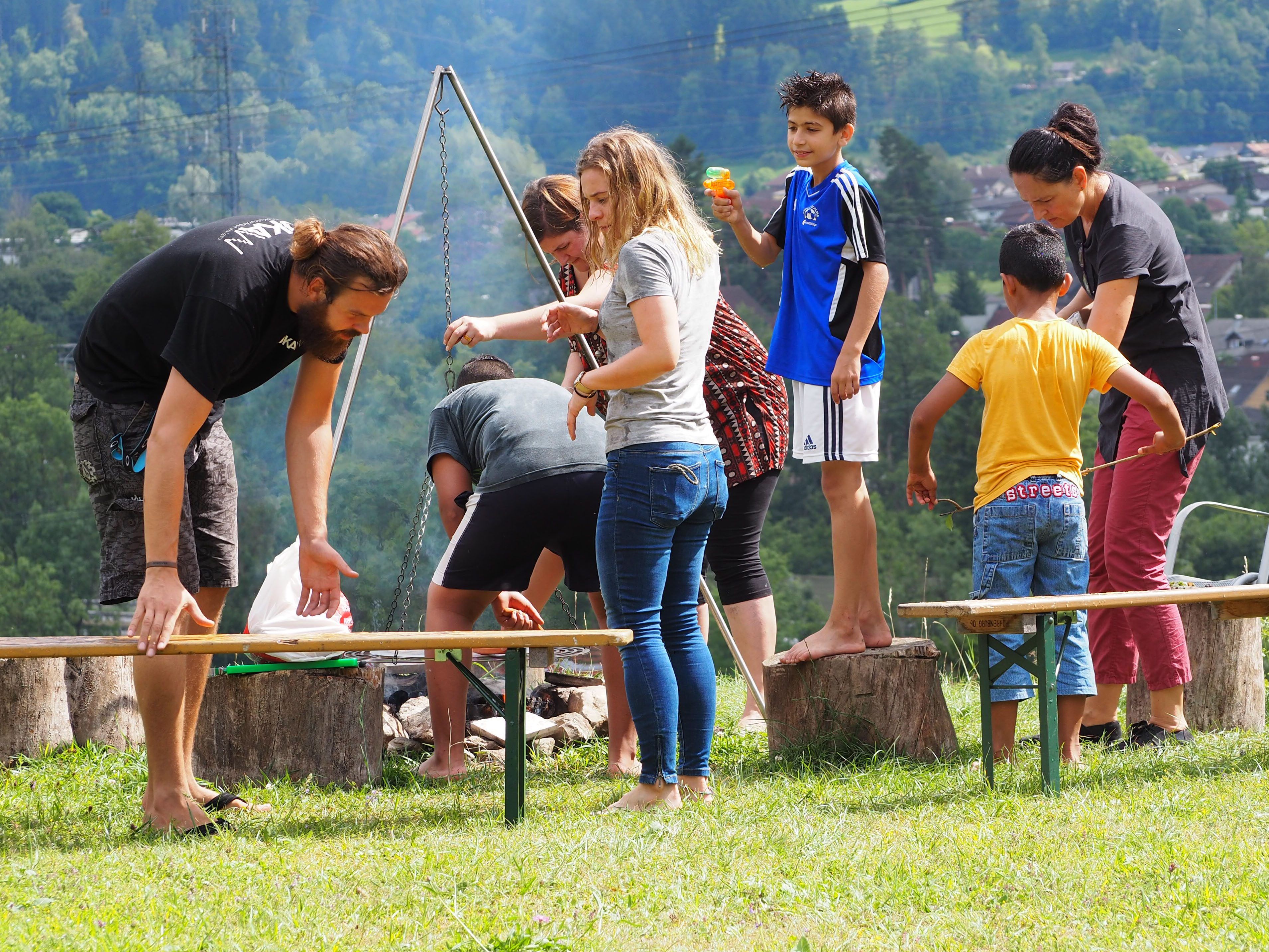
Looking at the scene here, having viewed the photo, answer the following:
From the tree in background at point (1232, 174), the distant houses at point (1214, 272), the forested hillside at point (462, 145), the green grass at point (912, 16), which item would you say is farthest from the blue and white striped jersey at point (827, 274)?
the green grass at point (912, 16)

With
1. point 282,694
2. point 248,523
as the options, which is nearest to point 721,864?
point 282,694

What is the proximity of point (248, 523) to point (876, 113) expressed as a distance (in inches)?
1694

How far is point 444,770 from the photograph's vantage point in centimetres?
346

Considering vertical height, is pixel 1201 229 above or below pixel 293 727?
above

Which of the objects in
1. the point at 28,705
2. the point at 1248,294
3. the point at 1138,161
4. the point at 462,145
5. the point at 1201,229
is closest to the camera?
the point at 28,705

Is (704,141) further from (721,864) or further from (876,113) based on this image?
(721,864)

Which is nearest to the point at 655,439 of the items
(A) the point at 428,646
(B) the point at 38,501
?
(A) the point at 428,646

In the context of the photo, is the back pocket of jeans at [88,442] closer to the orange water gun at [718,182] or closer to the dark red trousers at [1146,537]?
the orange water gun at [718,182]

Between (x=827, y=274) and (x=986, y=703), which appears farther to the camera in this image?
(x=827, y=274)

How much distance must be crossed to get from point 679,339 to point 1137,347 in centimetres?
151

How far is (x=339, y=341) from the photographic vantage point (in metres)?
2.78

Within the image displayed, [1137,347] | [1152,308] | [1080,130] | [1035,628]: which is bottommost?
[1035,628]

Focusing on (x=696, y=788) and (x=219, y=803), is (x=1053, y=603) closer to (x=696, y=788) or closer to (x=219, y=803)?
(x=696, y=788)

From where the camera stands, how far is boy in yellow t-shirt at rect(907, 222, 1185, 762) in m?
3.17
